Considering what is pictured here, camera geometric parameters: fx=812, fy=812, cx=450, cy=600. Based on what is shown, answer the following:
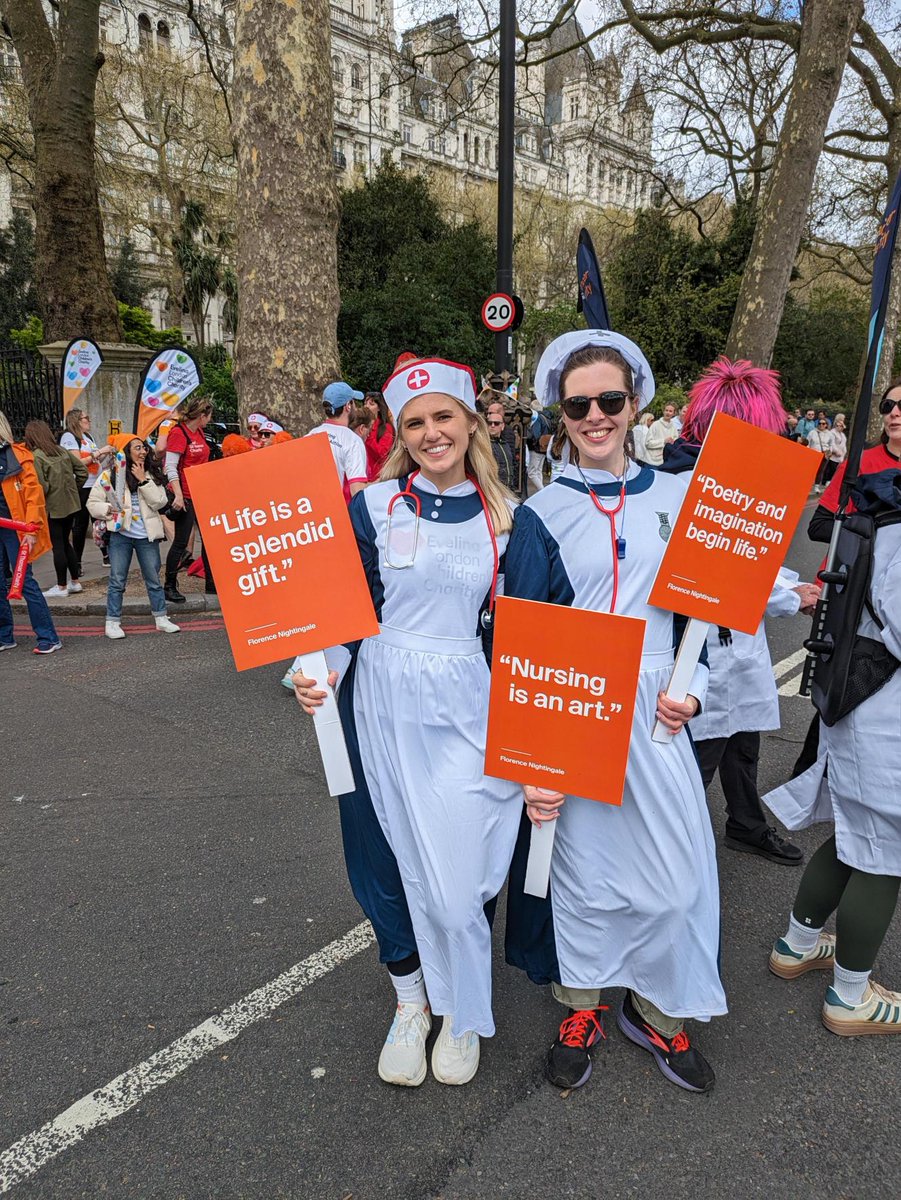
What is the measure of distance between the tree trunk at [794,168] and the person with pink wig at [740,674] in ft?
33.7

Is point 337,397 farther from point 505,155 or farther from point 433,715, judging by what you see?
point 505,155

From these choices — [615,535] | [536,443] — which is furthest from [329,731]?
[536,443]

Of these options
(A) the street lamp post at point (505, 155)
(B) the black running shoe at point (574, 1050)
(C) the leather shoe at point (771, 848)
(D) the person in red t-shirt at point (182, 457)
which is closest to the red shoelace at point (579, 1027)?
(B) the black running shoe at point (574, 1050)

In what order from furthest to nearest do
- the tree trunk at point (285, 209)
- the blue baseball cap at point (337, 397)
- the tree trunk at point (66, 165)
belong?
the tree trunk at point (66, 165) → the tree trunk at point (285, 209) → the blue baseball cap at point (337, 397)

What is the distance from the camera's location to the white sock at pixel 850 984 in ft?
7.74

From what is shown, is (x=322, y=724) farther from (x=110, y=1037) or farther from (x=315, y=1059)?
(x=110, y=1037)

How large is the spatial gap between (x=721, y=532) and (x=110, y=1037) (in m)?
2.27

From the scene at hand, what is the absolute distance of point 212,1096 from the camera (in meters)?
2.18

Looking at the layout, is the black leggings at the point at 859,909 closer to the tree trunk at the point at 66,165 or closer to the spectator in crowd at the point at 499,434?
the spectator in crowd at the point at 499,434

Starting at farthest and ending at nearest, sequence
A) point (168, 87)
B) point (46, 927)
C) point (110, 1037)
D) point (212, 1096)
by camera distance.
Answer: point (168, 87)
point (46, 927)
point (110, 1037)
point (212, 1096)

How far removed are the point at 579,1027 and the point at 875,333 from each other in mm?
2127

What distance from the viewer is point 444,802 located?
6.69ft

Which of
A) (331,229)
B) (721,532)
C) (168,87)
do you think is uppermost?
(168,87)

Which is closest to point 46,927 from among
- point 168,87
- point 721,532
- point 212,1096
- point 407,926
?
point 212,1096
